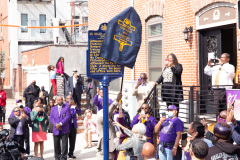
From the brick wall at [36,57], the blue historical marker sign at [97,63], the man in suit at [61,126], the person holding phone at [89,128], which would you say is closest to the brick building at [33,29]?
the brick wall at [36,57]

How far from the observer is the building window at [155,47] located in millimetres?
13219

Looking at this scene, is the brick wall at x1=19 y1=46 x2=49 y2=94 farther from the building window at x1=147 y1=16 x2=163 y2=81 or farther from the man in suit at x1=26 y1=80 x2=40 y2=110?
the building window at x1=147 y1=16 x2=163 y2=81

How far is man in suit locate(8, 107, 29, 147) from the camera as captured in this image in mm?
11305

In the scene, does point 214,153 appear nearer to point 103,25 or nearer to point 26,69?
point 103,25

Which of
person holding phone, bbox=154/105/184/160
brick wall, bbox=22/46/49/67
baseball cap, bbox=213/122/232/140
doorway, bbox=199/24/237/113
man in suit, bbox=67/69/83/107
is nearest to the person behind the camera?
baseball cap, bbox=213/122/232/140

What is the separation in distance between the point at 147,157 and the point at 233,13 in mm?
5707

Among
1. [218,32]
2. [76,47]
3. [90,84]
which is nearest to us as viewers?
[218,32]

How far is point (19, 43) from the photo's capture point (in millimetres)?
39812

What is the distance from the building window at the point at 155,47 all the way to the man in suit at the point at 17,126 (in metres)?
A: 4.80

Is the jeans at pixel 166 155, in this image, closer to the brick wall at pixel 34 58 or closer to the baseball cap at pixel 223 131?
the baseball cap at pixel 223 131

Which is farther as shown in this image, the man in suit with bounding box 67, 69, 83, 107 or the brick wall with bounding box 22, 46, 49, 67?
the brick wall with bounding box 22, 46, 49, 67

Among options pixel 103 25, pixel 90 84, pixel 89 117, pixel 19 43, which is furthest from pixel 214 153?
pixel 19 43

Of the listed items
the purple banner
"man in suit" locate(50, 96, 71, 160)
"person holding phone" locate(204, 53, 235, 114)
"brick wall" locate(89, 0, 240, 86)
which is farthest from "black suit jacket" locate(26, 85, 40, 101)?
the purple banner

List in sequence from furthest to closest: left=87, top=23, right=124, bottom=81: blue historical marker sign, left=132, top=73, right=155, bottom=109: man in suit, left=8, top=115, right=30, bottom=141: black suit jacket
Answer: left=8, top=115, right=30, bottom=141: black suit jacket
left=132, top=73, right=155, bottom=109: man in suit
left=87, top=23, right=124, bottom=81: blue historical marker sign
